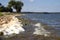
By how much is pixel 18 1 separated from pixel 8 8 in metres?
10.3

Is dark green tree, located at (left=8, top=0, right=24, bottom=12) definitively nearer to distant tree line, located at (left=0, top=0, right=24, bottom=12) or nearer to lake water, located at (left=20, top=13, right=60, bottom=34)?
distant tree line, located at (left=0, top=0, right=24, bottom=12)

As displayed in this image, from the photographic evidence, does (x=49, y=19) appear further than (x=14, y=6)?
No

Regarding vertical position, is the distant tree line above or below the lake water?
below

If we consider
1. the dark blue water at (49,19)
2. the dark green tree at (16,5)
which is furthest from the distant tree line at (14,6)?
→ the dark blue water at (49,19)

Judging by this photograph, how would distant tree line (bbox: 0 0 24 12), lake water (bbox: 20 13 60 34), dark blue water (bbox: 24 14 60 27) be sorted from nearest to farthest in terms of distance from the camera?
1. lake water (bbox: 20 13 60 34)
2. dark blue water (bbox: 24 14 60 27)
3. distant tree line (bbox: 0 0 24 12)

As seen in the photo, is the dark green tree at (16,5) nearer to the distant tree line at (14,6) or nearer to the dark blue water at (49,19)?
the distant tree line at (14,6)

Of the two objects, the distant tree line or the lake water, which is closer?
the lake water

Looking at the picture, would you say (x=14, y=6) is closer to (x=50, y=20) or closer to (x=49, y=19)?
(x=49, y=19)

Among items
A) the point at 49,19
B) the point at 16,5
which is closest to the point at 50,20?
the point at 49,19

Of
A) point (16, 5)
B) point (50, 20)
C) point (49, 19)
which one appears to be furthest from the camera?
point (16, 5)

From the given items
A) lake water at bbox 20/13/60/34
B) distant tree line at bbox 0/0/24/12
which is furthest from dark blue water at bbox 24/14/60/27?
distant tree line at bbox 0/0/24/12

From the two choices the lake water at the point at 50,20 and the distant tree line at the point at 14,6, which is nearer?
the lake water at the point at 50,20

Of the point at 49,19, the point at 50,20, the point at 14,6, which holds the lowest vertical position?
the point at 14,6

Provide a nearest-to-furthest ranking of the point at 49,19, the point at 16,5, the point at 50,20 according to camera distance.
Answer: the point at 50,20 < the point at 49,19 < the point at 16,5
